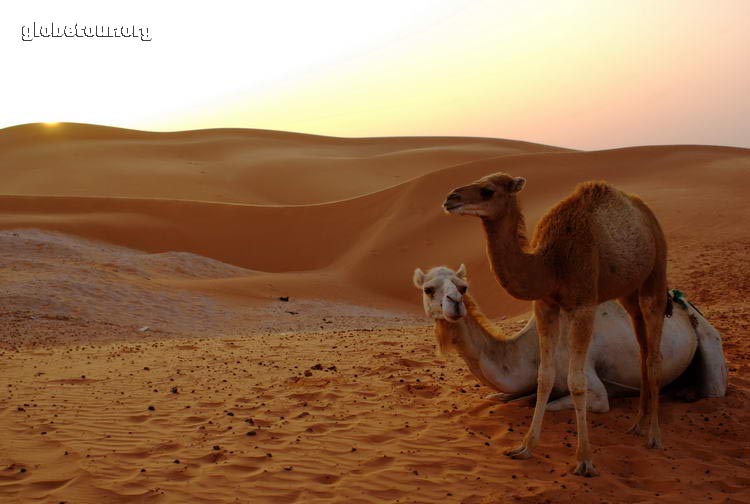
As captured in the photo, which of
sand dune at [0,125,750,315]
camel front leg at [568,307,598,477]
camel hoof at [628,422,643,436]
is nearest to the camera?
camel front leg at [568,307,598,477]

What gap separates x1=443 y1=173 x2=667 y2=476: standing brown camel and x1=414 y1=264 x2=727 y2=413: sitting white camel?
2.17 ft

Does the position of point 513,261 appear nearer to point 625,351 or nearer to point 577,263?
point 577,263

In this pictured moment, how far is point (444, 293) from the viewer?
20.2ft

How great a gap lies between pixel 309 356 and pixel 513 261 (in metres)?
5.11

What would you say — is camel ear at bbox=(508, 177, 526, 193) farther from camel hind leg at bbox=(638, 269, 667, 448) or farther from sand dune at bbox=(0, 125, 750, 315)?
sand dune at bbox=(0, 125, 750, 315)

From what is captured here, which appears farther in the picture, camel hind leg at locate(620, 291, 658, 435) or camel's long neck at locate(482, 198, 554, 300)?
camel hind leg at locate(620, 291, 658, 435)

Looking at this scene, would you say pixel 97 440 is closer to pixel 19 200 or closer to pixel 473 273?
pixel 473 273

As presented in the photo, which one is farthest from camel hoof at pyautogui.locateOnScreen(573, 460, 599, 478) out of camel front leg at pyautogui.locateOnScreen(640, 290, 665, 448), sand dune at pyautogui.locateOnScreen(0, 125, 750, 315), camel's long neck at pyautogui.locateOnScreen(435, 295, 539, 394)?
sand dune at pyautogui.locateOnScreen(0, 125, 750, 315)

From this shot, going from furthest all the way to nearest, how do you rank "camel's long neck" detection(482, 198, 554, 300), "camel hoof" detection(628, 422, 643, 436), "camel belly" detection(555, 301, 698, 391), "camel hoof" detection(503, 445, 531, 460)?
"camel belly" detection(555, 301, 698, 391) → "camel hoof" detection(628, 422, 643, 436) → "camel hoof" detection(503, 445, 531, 460) → "camel's long neck" detection(482, 198, 554, 300)

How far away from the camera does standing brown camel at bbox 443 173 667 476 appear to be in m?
5.12

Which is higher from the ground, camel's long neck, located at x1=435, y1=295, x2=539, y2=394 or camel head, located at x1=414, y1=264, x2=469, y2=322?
camel head, located at x1=414, y1=264, x2=469, y2=322

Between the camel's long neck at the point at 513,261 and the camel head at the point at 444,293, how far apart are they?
919 mm

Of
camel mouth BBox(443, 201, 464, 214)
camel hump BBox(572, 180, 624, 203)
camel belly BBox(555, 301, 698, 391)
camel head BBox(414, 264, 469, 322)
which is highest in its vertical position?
camel hump BBox(572, 180, 624, 203)

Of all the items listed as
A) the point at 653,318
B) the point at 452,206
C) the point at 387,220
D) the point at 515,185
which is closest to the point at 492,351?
the point at 653,318
